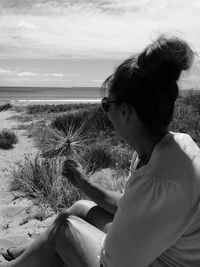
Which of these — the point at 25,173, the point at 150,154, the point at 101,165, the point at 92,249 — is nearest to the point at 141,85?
the point at 150,154

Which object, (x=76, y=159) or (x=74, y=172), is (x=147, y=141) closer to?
A: (x=74, y=172)

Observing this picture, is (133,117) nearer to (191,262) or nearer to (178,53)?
(178,53)

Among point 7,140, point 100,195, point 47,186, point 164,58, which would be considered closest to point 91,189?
point 100,195

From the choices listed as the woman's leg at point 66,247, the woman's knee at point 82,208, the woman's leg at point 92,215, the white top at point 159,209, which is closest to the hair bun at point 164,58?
the white top at point 159,209

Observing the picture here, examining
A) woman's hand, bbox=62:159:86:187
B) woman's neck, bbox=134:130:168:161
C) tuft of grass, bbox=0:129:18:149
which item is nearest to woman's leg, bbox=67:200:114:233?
woman's hand, bbox=62:159:86:187

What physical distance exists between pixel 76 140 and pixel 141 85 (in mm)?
1590

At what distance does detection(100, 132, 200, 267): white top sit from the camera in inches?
46.8

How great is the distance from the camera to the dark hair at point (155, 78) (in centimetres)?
126

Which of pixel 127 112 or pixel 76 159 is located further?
pixel 76 159

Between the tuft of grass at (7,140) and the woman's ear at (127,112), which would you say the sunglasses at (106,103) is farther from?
the tuft of grass at (7,140)

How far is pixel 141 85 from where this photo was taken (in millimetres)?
1262

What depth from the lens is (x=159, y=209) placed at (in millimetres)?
1177

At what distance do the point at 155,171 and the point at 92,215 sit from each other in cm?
104

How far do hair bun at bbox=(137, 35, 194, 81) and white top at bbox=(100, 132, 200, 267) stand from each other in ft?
0.76
